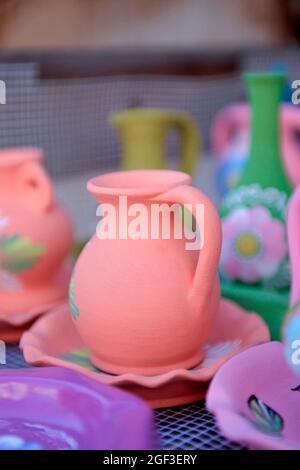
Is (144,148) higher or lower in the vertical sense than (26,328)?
higher

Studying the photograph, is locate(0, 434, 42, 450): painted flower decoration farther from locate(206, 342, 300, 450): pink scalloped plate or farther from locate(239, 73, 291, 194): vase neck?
locate(239, 73, 291, 194): vase neck

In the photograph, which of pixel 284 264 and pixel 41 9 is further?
pixel 41 9

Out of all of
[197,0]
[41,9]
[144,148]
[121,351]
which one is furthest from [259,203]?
[197,0]

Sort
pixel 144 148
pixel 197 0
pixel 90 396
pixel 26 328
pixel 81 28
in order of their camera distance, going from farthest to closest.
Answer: pixel 197 0
pixel 81 28
pixel 144 148
pixel 26 328
pixel 90 396

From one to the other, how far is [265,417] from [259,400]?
22 mm

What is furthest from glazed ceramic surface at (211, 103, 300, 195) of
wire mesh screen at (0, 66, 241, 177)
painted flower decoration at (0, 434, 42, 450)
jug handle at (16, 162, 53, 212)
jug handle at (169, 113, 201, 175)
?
painted flower decoration at (0, 434, 42, 450)

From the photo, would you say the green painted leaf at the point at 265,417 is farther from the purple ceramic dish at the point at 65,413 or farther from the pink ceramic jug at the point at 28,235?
the pink ceramic jug at the point at 28,235

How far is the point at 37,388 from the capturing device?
1.68ft

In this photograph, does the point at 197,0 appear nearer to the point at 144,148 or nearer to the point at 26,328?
the point at 144,148

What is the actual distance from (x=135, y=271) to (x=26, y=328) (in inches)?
8.1

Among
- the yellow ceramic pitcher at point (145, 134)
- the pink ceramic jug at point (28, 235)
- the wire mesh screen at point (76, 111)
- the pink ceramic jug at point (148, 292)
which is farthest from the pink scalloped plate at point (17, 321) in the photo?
the wire mesh screen at point (76, 111)

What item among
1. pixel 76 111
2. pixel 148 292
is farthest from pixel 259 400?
pixel 76 111

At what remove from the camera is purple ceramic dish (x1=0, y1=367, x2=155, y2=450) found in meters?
0.45

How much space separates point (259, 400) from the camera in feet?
1.68
